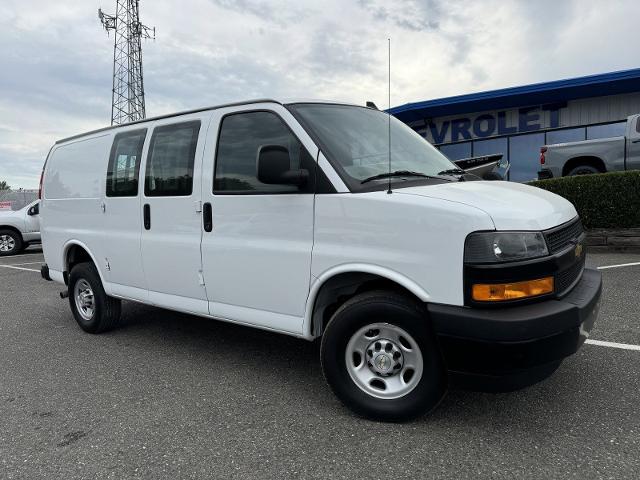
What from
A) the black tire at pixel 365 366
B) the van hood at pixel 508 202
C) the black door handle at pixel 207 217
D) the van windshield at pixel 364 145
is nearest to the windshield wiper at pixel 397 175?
the van windshield at pixel 364 145

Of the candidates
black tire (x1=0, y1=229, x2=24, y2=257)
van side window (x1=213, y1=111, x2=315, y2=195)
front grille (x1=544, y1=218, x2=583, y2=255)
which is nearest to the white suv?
black tire (x1=0, y1=229, x2=24, y2=257)

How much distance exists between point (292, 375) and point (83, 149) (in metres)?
3.30

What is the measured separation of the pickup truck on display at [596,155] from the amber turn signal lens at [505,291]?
9574 mm

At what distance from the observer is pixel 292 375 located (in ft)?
12.7

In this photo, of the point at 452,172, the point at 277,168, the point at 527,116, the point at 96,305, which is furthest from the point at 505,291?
the point at 527,116

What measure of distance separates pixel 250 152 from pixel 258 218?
49 centimetres

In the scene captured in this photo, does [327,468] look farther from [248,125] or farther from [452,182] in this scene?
[248,125]

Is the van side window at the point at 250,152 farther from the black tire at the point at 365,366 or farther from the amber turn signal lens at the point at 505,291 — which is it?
the amber turn signal lens at the point at 505,291

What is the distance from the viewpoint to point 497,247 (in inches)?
102

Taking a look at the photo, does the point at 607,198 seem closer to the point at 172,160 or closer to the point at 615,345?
the point at 615,345

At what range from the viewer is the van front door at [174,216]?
3.91m

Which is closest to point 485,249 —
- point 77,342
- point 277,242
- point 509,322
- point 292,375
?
point 509,322

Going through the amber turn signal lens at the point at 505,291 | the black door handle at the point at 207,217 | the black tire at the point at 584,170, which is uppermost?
the black tire at the point at 584,170

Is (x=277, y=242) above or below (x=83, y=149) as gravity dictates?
below
